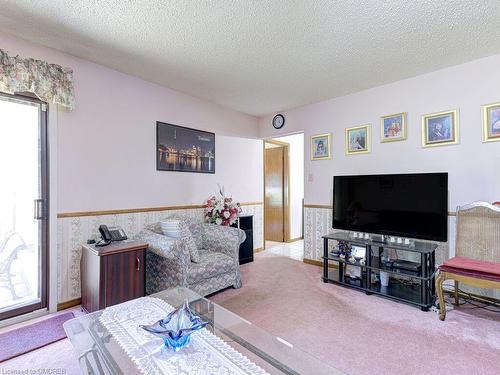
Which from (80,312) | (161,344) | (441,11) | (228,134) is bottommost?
(80,312)

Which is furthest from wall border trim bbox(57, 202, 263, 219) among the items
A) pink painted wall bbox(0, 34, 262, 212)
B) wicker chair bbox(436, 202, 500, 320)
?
wicker chair bbox(436, 202, 500, 320)

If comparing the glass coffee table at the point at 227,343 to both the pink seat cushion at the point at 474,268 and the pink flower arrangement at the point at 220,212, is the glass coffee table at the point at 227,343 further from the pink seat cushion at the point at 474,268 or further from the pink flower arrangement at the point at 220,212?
the pink flower arrangement at the point at 220,212

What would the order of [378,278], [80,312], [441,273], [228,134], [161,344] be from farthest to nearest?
[228,134] → [378,278] → [80,312] → [441,273] → [161,344]

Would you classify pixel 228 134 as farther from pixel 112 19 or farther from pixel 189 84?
pixel 112 19

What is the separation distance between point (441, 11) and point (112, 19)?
2.47 metres

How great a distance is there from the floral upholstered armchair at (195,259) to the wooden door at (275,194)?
262cm

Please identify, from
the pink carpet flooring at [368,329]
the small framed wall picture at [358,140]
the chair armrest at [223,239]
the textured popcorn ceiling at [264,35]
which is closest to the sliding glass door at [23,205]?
the textured popcorn ceiling at [264,35]

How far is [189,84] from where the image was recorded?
10.8 ft

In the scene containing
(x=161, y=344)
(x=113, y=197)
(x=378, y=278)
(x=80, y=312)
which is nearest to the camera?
(x=161, y=344)

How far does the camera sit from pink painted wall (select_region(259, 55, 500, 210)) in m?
2.65

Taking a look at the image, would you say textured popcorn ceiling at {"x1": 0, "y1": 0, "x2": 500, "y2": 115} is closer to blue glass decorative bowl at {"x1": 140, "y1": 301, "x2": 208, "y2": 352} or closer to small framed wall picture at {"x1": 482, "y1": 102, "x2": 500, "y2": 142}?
small framed wall picture at {"x1": 482, "y1": 102, "x2": 500, "y2": 142}

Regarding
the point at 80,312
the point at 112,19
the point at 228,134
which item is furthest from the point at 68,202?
the point at 228,134

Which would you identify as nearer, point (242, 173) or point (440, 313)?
point (440, 313)

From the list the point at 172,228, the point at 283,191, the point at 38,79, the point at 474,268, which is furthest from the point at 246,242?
the point at 38,79
